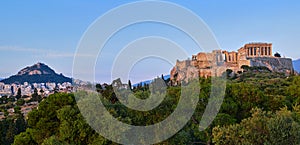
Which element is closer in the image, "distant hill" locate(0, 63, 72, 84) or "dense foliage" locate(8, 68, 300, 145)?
"dense foliage" locate(8, 68, 300, 145)

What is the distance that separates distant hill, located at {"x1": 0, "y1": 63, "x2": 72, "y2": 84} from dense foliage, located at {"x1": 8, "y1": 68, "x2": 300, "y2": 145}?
114m

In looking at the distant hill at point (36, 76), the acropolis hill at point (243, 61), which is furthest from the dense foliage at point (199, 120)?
the distant hill at point (36, 76)

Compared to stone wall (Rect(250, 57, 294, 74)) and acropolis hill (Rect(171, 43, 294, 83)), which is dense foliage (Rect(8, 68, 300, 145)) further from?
stone wall (Rect(250, 57, 294, 74))

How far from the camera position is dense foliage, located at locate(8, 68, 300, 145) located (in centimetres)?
1108

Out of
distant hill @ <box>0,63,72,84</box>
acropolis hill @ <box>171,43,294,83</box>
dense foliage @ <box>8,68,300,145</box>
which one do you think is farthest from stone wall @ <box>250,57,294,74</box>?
distant hill @ <box>0,63,72,84</box>

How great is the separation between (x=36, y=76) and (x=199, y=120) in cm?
12805

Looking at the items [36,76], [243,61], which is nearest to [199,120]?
[243,61]

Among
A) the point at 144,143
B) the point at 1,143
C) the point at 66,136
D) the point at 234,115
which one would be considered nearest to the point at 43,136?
the point at 66,136

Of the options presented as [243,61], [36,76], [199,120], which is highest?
[36,76]

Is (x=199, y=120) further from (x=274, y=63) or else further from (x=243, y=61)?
(x=274, y=63)

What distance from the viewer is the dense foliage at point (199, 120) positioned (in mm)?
11078

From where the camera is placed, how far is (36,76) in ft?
442

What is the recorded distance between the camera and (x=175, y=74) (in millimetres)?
57125

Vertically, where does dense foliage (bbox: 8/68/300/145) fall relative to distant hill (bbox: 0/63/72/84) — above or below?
below
